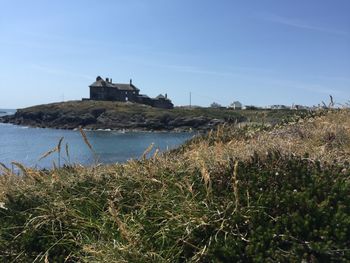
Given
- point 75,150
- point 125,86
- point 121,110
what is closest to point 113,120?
point 121,110

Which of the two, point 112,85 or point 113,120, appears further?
point 112,85

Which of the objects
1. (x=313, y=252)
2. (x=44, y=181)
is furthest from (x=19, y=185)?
(x=313, y=252)

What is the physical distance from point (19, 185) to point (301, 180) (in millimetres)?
3267

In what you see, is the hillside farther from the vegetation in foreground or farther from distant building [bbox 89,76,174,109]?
the vegetation in foreground

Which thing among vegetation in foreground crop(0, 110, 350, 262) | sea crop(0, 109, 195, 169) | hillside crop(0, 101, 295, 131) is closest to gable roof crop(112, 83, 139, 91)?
hillside crop(0, 101, 295, 131)

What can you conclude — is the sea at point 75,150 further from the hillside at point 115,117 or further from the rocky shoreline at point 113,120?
the hillside at point 115,117

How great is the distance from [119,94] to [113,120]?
3739cm

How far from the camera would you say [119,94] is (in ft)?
581

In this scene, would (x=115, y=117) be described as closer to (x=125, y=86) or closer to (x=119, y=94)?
(x=119, y=94)

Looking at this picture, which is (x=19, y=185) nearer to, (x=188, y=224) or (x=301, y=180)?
(x=188, y=224)

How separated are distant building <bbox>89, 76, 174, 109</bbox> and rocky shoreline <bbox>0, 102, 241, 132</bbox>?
59.6ft

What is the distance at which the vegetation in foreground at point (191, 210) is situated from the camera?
370cm

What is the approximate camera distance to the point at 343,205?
152 inches

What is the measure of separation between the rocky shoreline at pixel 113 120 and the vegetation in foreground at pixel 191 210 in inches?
4793
